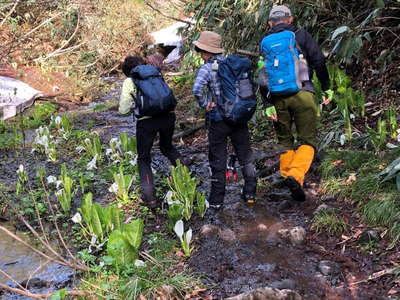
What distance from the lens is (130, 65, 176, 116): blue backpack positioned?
13.7 feet

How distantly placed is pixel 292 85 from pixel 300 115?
1.14 feet

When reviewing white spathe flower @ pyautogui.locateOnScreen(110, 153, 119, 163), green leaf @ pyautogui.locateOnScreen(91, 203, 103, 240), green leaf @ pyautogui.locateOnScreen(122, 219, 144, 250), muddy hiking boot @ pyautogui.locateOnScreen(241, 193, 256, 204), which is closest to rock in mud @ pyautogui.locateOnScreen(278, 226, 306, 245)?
muddy hiking boot @ pyautogui.locateOnScreen(241, 193, 256, 204)

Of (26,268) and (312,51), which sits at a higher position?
(312,51)

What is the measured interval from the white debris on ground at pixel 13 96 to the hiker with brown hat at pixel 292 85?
624 centimetres

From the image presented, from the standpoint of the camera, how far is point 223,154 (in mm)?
4168

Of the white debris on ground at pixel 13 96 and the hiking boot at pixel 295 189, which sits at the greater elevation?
the hiking boot at pixel 295 189

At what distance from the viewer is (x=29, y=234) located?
15.2 ft

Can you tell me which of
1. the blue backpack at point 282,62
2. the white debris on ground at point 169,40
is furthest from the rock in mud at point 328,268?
the white debris on ground at point 169,40

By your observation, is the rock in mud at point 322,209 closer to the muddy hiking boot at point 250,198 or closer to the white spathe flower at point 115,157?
the muddy hiking boot at point 250,198

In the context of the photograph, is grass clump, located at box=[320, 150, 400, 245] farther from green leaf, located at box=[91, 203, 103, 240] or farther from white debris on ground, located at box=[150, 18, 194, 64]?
white debris on ground, located at box=[150, 18, 194, 64]

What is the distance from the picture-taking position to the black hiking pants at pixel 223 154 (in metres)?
4.07

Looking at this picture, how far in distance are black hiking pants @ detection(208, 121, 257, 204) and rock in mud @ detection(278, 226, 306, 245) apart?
2.40ft

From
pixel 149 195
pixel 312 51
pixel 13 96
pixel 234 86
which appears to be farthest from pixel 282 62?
pixel 13 96

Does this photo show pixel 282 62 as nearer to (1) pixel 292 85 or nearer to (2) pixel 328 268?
(1) pixel 292 85
